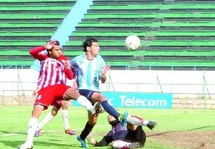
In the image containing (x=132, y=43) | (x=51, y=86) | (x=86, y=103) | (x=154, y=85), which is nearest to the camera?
(x=86, y=103)

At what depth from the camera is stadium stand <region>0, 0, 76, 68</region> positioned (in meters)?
46.0

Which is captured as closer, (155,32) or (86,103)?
(86,103)

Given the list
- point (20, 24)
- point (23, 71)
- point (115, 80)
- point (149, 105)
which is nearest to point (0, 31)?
point (20, 24)

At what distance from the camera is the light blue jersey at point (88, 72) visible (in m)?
11.4

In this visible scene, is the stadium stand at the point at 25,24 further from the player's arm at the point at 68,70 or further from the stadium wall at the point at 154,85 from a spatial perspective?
the player's arm at the point at 68,70

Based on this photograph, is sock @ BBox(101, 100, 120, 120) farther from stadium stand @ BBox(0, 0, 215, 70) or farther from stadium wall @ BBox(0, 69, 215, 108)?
stadium stand @ BBox(0, 0, 215, 70)

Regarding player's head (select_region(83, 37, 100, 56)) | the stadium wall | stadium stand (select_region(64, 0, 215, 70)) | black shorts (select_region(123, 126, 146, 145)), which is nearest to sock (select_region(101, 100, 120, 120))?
black shorts (select_region(123, 126, 146, 145))

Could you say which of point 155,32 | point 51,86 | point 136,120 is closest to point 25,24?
point 155,32

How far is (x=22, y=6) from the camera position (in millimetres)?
50719

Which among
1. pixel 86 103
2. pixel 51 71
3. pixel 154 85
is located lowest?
pixel 86 103

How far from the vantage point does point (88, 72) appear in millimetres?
11461

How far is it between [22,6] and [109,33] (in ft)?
28.8

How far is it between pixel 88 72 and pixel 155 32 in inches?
1379

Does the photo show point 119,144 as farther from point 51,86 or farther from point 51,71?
point 51,71
